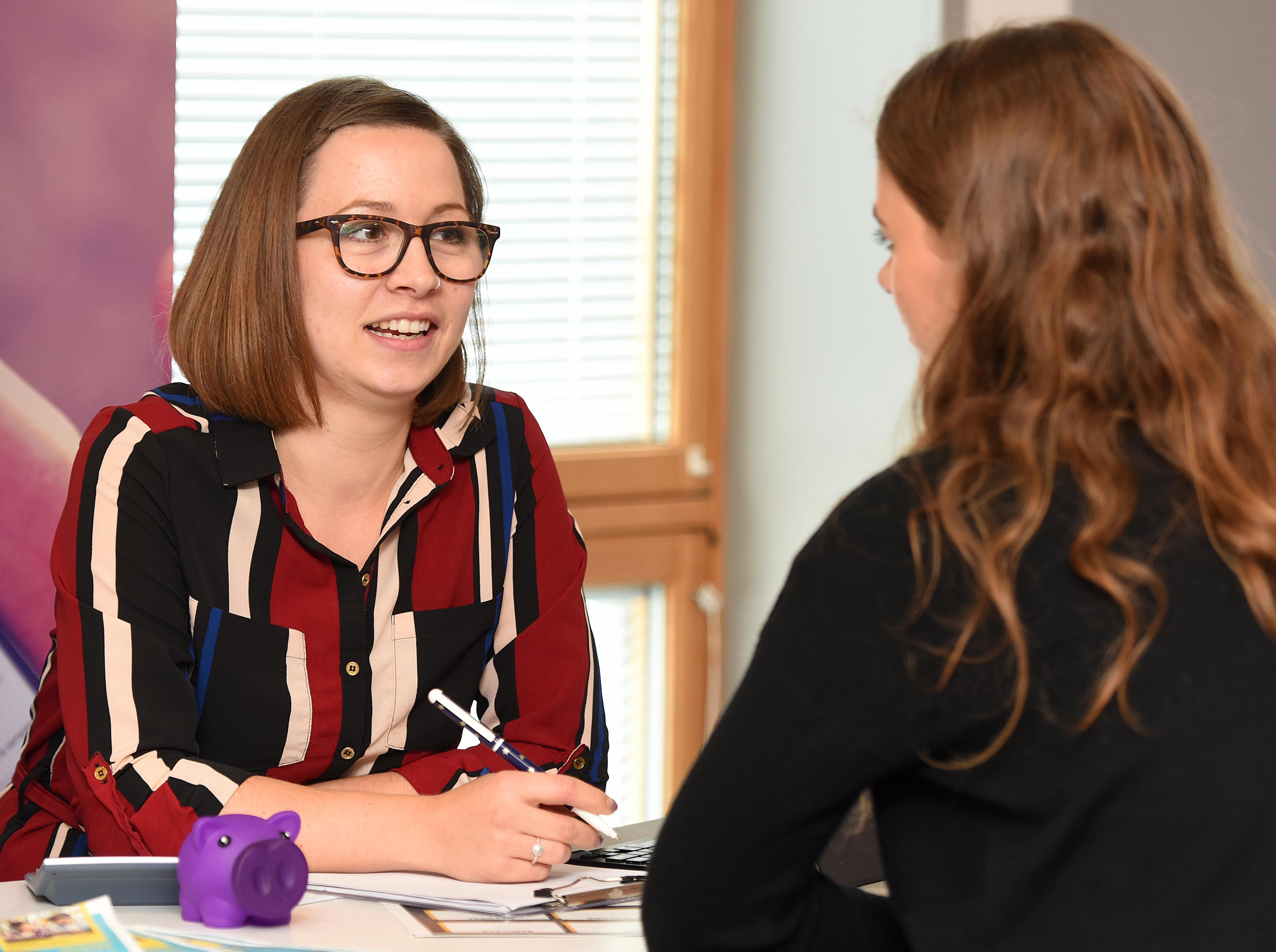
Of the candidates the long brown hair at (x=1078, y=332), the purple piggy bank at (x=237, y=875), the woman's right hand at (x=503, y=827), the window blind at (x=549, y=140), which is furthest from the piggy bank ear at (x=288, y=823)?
the window blind at (x=549, y=140)

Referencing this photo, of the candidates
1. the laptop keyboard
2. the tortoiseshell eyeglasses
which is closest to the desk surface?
the laptop keyboard

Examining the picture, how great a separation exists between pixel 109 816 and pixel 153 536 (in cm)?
31

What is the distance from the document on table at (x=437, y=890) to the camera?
123 centimetres

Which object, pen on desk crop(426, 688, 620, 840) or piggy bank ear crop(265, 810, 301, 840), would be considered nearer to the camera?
piggy bank ear crop(265, 810, 301, 840)

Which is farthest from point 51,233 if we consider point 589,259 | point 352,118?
point 589,259

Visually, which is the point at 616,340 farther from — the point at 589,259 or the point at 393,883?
the point at 393,883

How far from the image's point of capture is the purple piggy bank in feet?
3.64

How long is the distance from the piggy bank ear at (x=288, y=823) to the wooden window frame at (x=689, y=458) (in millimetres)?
1784

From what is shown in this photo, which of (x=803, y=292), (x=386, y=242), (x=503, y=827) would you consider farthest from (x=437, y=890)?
(x=803, y=292)

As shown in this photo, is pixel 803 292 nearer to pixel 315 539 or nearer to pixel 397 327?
pixel 397 327

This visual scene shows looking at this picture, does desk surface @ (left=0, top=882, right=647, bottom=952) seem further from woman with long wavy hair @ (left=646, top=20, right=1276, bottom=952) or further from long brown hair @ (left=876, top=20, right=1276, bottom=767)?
long brown hair @ (left=876, top=20, right=1276, bottom=767)

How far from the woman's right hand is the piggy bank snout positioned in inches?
7.2

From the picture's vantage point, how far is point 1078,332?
0.91 meters

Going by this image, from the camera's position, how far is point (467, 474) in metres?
1.73
